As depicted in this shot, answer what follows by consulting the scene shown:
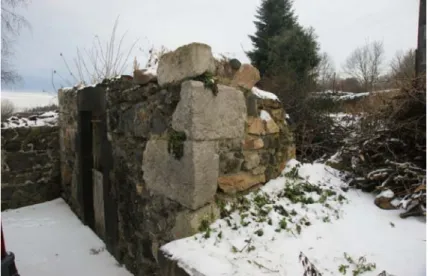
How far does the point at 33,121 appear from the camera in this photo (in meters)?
5.07

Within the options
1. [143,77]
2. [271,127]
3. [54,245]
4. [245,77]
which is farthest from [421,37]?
[54,245]

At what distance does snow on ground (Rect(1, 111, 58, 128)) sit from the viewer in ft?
15.8

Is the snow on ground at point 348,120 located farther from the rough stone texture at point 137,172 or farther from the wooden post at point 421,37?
the rough stone texture at point 137,172

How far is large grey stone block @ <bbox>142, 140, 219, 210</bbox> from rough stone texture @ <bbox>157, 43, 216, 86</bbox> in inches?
18.1

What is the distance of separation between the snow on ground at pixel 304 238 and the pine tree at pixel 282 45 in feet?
15.7

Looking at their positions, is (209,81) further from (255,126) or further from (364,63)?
(364,63)

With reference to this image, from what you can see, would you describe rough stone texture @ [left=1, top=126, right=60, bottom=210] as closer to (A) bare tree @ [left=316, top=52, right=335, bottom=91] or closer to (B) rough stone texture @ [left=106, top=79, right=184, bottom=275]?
(B) rough stone texture @ [left=106, top=79, right=184, bottom=275]

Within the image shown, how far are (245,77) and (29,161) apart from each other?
4223 mm

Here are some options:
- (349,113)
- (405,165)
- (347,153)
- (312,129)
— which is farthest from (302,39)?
(405,165)

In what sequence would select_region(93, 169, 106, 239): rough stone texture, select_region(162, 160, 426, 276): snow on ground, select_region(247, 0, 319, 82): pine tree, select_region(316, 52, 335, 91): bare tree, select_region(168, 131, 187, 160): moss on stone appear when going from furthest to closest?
select_region(247, 0, 319, 82): pine tree, select_region(316, 52, 335, 91): bare tree, select_region(93, 169, 106, 239): rough stone texture, select_region(168, 131, 187, 160): moss on stone, select_region(162, 160, 426, 276): snow on ground

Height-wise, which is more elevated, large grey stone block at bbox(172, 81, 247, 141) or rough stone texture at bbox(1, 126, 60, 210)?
large grey stone block at bbox(172, 81, 247, 141)

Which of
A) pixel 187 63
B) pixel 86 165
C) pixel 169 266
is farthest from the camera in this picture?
pixel 86 165

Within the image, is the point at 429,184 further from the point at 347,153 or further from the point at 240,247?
the point at 347,153

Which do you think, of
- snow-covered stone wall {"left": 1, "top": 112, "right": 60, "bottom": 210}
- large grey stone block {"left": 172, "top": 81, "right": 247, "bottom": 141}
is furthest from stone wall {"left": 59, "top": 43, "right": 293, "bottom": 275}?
snow-covered stone wall {"left": 1, "top": 112, "right": 60, "bottom": 210}
